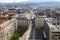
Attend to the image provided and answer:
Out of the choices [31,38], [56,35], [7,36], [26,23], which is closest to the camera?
[56,35]

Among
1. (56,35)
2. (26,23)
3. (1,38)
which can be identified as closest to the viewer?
(56,35)

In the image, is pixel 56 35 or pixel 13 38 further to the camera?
pixel 13 38

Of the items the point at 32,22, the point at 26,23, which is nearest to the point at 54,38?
the point at 26,23

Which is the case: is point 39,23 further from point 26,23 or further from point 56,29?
point 56,29

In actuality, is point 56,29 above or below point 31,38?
above

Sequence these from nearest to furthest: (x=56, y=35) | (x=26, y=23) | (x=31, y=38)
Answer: (x=56, y=35)
(x=31, y=38)
(x=26, y=23)

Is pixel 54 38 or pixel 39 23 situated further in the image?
pixel 39 23

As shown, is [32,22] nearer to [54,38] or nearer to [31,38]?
[31,38]

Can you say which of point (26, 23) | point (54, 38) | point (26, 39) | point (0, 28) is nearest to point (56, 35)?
point (54, 38)

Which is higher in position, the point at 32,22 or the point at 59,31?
the point at 59,31
